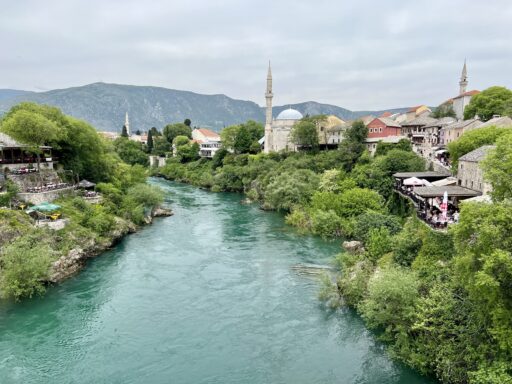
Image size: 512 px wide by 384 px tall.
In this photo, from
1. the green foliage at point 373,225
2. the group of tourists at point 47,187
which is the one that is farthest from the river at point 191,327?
the group of tourists at point 47,187

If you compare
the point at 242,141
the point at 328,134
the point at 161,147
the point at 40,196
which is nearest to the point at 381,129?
the point at 328,134

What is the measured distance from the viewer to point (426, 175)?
35281mm

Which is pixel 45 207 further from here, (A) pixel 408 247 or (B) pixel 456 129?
(B) pixel 456 129

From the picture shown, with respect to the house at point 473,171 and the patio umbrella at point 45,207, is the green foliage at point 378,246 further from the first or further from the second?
the patio umbrella at point 45,207

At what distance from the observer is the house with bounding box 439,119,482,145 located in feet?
136

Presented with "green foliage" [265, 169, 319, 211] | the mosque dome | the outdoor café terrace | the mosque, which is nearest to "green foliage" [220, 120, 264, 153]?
the mosque

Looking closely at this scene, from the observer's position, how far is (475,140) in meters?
31.3

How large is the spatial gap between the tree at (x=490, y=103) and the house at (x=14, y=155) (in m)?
48.9

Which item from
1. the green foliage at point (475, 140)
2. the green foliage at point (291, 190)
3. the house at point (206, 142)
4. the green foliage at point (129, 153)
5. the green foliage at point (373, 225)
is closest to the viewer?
the green foliage at point (373, 225)

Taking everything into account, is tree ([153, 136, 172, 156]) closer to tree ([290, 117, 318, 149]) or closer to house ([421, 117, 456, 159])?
tree ([290, 117, 318, 149])

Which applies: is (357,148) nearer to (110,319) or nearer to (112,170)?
(112,170)

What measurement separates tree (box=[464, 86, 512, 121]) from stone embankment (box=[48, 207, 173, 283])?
42.5 metres

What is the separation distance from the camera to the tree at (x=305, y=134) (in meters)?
63.7

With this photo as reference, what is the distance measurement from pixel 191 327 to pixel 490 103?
44.3m
